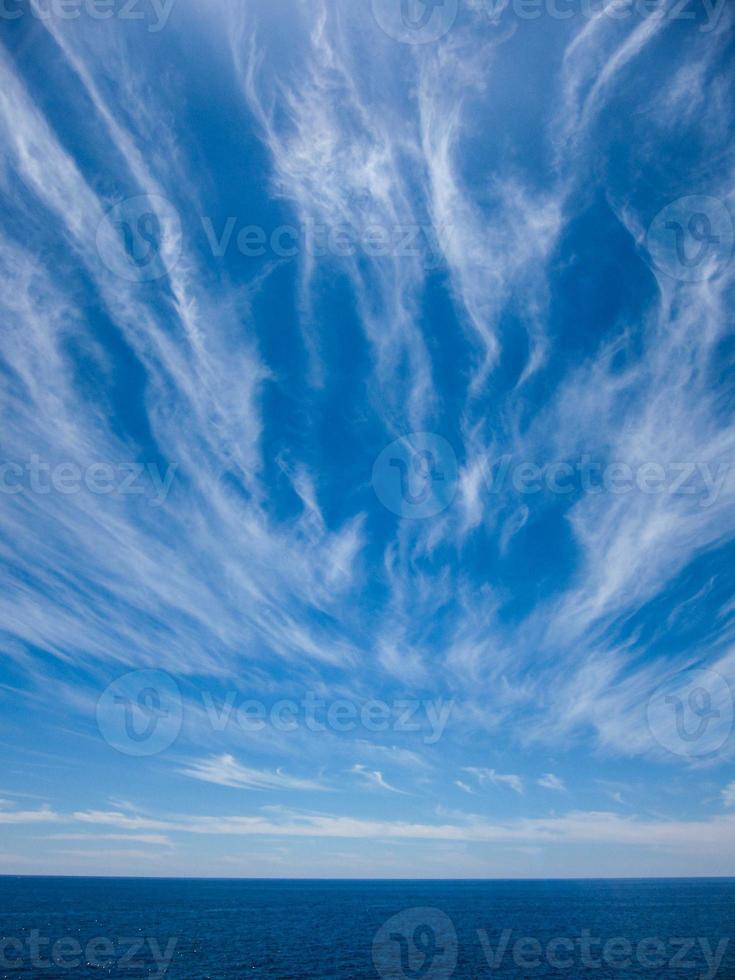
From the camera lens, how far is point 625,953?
187 feet

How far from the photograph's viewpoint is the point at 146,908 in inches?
4195

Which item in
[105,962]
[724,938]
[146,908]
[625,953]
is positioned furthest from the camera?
[146,908]

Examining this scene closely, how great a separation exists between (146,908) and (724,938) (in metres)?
106

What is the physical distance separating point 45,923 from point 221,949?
42040 mm

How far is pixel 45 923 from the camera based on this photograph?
7912cm

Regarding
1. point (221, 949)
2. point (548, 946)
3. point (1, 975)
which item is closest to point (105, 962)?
point (1, 975)

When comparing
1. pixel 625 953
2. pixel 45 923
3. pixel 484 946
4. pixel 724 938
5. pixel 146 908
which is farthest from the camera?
pixel 146 908

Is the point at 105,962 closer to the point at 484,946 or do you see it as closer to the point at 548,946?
the point at 484,946

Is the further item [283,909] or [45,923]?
[283,909]

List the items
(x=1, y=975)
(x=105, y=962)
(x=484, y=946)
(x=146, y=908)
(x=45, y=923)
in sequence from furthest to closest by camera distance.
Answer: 1. (x=146, y=908)
2. (x=45, y=923)
3. (x=484, y=946)
4. (x=105, y=962)
5. (x=1, y=975)

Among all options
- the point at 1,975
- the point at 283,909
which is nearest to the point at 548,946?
the point at 1,975

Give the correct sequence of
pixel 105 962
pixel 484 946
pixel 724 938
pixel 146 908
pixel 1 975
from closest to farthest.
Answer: pixel 1 975 → pixel 105 962 → pixel 484 946 → pixel 724 938 → pixel 146 908

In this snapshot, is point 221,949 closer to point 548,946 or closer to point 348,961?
point 348,961

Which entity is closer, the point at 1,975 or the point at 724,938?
the point at 1,975
